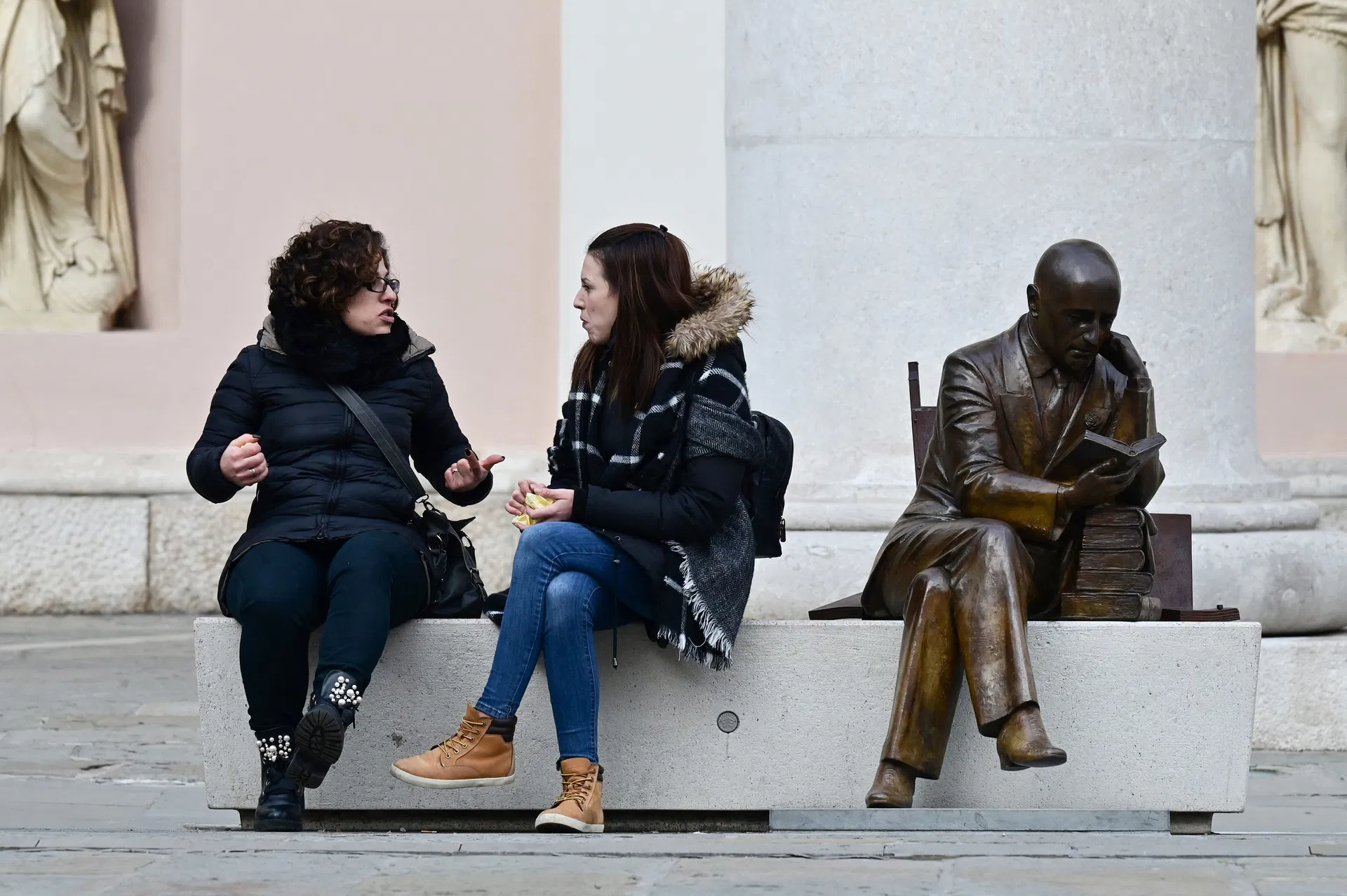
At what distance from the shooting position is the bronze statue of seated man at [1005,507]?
4.82 metres

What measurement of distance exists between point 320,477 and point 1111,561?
1815mm

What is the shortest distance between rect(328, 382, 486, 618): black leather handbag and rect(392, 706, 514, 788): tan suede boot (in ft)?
1.34

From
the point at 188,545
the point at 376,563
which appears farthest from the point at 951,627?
the point at 188,545

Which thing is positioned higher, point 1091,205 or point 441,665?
point 1091,205

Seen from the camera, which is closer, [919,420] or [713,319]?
[713,319]

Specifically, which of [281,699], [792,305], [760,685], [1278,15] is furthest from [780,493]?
[1278,15]

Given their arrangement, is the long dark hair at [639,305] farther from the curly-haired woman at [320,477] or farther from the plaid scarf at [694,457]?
the curly-haired woman at [320,477]

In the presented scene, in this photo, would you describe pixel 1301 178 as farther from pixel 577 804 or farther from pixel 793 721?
pixel 577 804

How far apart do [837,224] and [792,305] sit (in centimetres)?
28

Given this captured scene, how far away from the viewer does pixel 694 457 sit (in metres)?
4.92

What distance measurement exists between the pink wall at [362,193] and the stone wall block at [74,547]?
364mm

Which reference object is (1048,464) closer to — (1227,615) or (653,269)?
(1227,615)

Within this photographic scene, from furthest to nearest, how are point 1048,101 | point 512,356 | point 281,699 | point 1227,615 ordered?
point 512,356
point 1048,101
point 1227,615
point 281,699

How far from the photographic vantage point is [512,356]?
952cm
